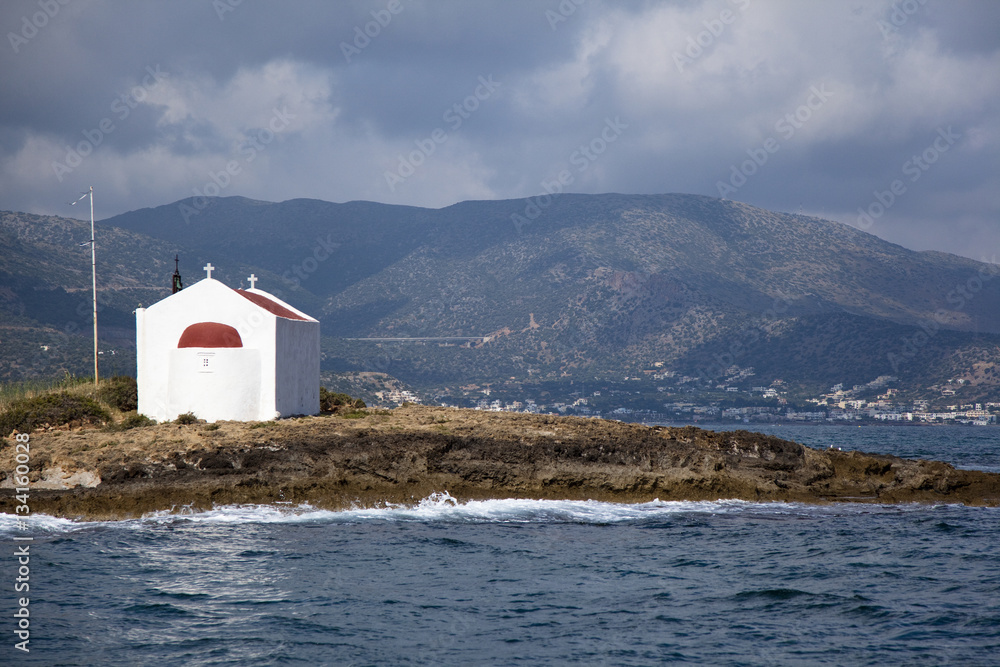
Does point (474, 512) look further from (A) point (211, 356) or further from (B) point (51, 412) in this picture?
(B) point (51, 412)

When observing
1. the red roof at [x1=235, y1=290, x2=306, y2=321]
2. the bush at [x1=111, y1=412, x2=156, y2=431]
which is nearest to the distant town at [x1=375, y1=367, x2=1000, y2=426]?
the red roof at [x1=235, y1=290, x2=306, y2=321]

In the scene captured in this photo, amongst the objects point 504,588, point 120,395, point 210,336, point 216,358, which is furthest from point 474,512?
point 120,395

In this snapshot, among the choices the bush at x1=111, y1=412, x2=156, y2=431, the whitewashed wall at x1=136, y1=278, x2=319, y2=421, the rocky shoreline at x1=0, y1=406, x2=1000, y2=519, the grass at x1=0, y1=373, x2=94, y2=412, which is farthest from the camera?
the grass at x1=0, y1=373, x2=94, y2=412

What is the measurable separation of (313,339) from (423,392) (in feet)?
194

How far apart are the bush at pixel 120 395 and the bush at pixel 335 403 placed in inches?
299

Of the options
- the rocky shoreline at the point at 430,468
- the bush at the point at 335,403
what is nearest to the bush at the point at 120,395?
the rocky shoreline at the point at 430,468

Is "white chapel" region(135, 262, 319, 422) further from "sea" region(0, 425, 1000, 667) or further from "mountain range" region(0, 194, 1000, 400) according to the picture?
"mountain range" region(0, 194, 1000, 400)

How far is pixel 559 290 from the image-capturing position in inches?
5079

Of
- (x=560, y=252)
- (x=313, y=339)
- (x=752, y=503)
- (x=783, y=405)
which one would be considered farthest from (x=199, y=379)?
(x=560, y=252)

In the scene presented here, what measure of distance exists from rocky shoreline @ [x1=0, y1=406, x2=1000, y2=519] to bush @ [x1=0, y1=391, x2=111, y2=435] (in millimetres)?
1328

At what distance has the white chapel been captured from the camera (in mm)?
29219

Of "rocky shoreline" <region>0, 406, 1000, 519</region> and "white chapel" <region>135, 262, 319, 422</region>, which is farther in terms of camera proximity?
"white chapel" <region>135, 262, 319, 422</region>

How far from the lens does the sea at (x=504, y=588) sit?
13.6 metres

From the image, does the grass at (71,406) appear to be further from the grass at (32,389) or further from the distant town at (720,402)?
the distant town at (720,402)
